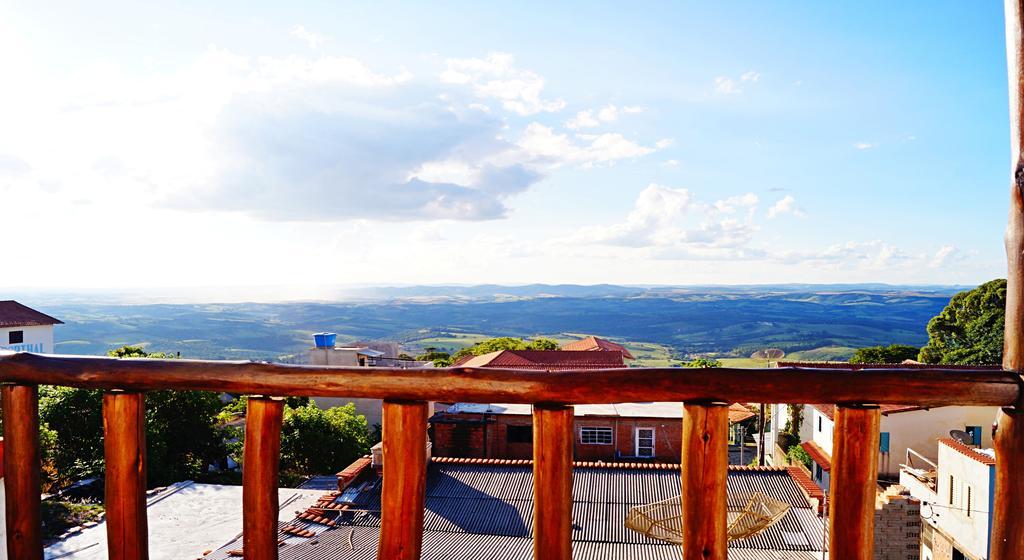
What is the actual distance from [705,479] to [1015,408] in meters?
0.68

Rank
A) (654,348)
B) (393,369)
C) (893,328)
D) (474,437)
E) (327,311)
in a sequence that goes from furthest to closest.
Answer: (327,311)
(893,328)
(654,348)
(474,437)
(393,369)

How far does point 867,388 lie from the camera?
4.97 ft

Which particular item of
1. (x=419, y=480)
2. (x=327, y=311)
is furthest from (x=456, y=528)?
(x=327, y=311)

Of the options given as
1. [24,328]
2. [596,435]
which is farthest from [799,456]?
[24,328]

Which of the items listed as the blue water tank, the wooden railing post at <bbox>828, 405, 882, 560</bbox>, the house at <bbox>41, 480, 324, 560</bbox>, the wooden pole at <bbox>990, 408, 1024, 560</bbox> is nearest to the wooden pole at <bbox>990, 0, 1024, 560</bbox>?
the wooden pole at <bbox>990, 408, 1024, 560</bbox>

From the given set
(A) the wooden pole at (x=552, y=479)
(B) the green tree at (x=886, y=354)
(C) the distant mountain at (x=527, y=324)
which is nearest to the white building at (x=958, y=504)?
(A) the wooden pole at (x=552, y=479)

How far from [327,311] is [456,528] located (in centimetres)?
14265

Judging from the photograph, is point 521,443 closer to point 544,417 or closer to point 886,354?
point 544,417

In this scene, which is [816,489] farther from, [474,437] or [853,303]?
[853,303]

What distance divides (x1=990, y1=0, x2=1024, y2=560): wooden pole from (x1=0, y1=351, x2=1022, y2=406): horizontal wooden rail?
7 cm

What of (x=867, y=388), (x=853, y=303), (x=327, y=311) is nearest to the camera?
(x=867, y=388)

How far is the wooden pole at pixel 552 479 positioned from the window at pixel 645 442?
17424 millimetres

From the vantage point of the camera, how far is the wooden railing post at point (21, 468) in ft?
5.79

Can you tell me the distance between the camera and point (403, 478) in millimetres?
1648
